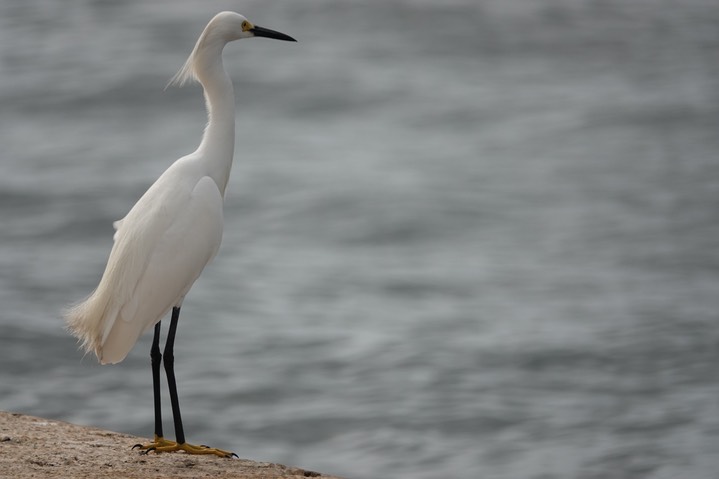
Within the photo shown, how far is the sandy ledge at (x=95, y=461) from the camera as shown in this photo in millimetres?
5109

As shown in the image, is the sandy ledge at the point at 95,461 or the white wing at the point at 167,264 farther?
the white wing at the point at 167,264

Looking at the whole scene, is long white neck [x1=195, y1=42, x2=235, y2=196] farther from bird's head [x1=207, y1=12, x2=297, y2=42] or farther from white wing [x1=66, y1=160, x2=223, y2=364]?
white wing [x1=66, y1=160, x2=223, y2=364]

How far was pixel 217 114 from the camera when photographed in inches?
238

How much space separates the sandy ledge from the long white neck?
1.44 meters

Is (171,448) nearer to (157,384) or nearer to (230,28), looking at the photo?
(157,384)

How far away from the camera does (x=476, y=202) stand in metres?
14.3

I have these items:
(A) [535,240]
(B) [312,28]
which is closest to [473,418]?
(A) [535,240]

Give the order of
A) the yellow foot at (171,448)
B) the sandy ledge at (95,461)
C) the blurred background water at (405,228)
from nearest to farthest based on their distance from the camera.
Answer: the sandy ledge at (95,461)
the yellow foot at (171,448)
the blurred background water at (405,228)

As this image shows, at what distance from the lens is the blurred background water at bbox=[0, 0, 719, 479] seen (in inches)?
371

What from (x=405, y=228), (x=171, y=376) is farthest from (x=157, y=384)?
(x=405, y=228)

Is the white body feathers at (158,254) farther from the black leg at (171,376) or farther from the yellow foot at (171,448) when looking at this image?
the yellow foot at (171,448)

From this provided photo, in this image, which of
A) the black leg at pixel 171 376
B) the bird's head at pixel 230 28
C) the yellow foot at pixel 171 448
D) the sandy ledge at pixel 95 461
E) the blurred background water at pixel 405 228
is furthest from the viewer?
the blurred background water at pixel 405 228

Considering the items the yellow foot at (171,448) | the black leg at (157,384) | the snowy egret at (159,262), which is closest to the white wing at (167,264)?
the snowy egret at (159,262)

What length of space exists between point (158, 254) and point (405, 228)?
26.3 feet
